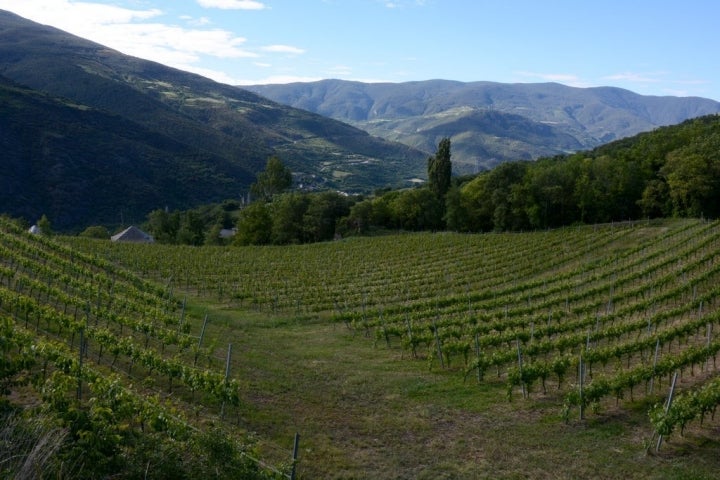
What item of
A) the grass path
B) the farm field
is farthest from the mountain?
the grass path

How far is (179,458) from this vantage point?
9039mm

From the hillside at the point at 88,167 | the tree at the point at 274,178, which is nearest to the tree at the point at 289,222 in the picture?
the tree at the point at 274,178

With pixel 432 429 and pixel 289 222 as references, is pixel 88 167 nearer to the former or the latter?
pixel 289 222

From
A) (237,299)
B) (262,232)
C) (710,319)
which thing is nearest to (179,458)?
(710,319)

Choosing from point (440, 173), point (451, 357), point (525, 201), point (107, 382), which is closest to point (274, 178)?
point (440, 173)

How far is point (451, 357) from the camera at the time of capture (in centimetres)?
2027

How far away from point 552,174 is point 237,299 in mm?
40262

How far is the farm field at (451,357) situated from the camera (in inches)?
490

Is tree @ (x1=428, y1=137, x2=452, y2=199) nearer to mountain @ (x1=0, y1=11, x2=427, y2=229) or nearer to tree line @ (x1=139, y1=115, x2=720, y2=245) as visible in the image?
tree line @ (x1=139, y1=115, x2=720, y2=245)

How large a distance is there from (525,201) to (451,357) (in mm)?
42107

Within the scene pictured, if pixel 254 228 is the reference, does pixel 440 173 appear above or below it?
above

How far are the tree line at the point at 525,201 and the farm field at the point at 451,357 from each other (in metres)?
13.5

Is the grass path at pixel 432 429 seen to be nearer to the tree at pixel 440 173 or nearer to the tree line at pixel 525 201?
the tree line at pixel 525 201

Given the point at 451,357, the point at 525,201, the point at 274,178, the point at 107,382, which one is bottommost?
the point at 451,357
